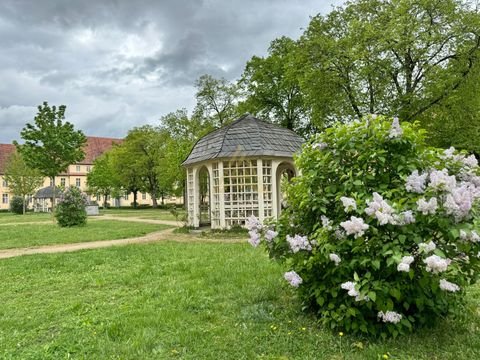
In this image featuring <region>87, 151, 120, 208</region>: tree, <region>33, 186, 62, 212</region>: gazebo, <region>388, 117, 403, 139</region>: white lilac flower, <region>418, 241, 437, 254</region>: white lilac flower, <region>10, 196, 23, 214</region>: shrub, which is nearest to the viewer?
<region>418, 241, 437, 254</region>: white lilac flower

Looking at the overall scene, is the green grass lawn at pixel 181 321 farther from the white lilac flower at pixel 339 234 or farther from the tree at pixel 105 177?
the tree at pixel 105 177

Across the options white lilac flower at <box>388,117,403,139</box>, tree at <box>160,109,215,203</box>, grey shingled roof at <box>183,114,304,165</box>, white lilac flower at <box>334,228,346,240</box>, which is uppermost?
tree at <box>160,109,215,203</box>

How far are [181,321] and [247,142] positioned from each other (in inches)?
383

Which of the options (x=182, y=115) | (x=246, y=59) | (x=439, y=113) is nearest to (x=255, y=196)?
(x=439, y=113)

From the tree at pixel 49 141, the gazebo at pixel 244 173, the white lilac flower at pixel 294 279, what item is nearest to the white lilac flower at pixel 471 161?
the white lilac flower at pixel 294 279

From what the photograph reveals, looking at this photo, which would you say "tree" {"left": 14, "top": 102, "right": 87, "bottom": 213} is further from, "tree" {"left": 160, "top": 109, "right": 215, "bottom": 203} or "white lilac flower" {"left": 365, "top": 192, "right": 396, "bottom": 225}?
"white lilac flower" {"left": 365, "top": 192, "right": 396, "bottom": 225}

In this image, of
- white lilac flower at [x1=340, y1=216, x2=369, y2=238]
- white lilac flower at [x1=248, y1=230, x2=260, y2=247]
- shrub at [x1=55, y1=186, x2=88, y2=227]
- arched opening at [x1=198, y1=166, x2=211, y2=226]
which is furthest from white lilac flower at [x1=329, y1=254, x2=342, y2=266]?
shrub at [x1=55, y1=186, x2=88, y2=227]

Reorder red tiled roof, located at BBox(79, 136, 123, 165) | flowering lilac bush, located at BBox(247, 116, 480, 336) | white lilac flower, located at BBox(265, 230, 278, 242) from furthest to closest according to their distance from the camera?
red tiled roof, located at BBox(79, 136, 123, 165)
white lilac flower, located at BBox(265, 230, 278, 242)
flowering lilac bush, located at BBox(247, 116, 480, 336)

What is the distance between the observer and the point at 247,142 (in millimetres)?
13156

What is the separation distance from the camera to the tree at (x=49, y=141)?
65.1ft

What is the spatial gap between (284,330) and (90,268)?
4974mm

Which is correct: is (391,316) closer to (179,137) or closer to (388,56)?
(388,56)

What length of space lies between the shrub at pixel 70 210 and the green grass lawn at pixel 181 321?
1105 centimetres

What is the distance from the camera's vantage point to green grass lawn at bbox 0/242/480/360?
3.18 metres
